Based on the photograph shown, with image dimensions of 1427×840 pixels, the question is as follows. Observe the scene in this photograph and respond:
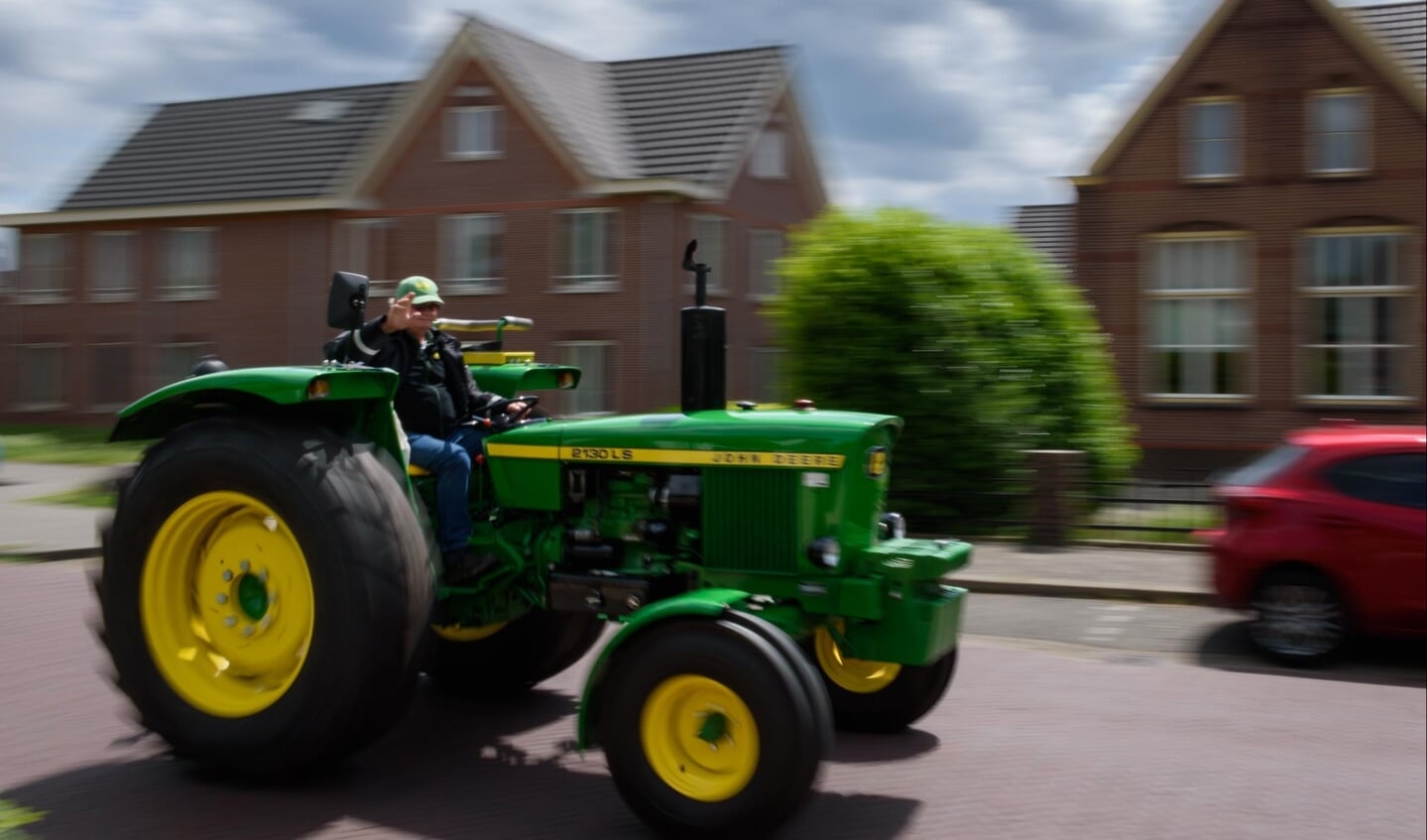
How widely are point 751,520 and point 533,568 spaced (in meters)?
1.08

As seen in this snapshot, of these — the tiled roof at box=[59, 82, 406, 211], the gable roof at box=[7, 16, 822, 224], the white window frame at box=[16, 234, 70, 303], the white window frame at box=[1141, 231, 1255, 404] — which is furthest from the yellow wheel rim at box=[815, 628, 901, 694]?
the white window frame at box=[16, 234, 70, 303]

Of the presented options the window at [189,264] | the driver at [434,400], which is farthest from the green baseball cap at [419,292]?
the window at [189,264]

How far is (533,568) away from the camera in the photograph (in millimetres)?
6141

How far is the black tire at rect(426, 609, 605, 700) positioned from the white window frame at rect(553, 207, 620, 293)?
2242cm

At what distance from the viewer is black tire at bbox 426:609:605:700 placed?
7.06 m

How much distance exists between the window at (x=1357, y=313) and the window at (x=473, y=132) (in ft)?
53.7

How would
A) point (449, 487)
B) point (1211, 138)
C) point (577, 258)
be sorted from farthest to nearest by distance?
point (577, 258) → point (1211, 138) → point (449, 487)

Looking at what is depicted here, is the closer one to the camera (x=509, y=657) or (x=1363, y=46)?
(x=509, y=657)

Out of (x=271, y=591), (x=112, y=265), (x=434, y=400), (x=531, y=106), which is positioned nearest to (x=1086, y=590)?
(x=434, y=400)

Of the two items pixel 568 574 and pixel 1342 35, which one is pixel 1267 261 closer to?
pixel 1342 35

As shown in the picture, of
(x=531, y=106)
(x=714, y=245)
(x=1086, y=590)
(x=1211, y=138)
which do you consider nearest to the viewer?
(x=1086, y=590)

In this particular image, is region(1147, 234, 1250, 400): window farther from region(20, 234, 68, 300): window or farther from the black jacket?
region(20, 234, 68, 300): window

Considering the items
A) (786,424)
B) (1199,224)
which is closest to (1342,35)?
(1199,224)

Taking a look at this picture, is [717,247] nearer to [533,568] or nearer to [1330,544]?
[1330,544]
